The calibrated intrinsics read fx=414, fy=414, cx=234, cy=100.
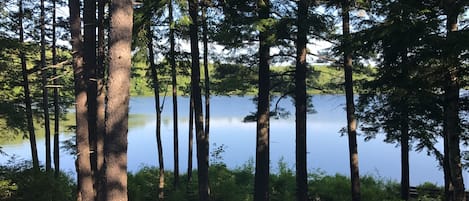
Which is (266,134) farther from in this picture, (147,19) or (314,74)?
(314,74)

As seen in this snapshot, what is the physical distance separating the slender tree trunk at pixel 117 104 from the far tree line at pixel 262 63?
0.6 inches

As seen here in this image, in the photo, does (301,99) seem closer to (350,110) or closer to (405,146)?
(350,110)

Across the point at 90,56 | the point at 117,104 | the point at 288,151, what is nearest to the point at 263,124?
the point at 90,56

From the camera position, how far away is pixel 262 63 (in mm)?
12336

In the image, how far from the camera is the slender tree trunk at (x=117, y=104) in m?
5.93

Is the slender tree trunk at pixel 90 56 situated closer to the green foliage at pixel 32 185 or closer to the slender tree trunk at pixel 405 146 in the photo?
the green foliage at pixel 32 185

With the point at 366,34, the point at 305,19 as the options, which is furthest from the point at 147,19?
the point at 366,34

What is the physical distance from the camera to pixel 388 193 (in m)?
15.8

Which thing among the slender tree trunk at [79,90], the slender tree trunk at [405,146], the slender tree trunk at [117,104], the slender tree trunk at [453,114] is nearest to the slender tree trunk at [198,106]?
the slender tree trunk at [79,90]

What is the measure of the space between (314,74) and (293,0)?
24.9 feet

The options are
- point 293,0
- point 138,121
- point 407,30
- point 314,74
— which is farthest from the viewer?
point 138,121

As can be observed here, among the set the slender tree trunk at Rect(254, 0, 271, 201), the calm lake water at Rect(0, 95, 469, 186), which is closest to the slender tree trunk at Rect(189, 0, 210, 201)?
the slender tree trunk at Rect(254, 0, 271, 201)

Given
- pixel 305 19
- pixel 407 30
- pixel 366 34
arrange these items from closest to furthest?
pixel 407 30 → pixel 366 34 → pixel 305 19

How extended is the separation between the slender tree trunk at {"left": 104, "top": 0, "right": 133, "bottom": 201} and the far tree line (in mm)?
14
